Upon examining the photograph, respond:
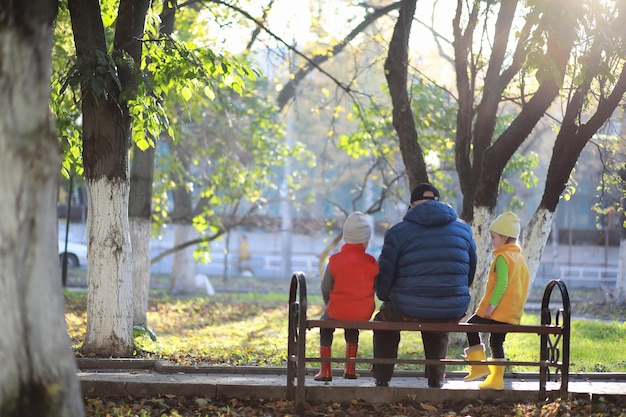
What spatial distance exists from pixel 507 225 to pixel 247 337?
11.2 metres

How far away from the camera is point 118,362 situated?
10836 millimetres

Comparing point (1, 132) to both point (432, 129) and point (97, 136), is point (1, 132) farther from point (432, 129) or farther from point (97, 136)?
point (432, 129)

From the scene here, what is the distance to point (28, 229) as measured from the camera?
16.3 feet

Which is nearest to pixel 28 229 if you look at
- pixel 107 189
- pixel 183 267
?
pixel 107 189

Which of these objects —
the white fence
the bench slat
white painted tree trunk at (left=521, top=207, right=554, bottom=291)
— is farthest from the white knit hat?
the white fence

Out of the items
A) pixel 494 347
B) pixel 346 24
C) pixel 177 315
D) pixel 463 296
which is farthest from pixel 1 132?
pixel 177 315

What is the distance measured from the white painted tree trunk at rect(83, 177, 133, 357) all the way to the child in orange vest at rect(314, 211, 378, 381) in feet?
12.5

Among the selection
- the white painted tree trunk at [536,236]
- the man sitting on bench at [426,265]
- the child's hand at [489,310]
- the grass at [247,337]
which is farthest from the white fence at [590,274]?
the man sitting on bench at [426,265]

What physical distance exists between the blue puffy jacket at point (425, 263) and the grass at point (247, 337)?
141 inches

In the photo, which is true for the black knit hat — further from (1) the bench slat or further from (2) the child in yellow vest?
(1) the bench slat

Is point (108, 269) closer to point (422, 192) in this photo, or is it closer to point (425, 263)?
point (422, 192)

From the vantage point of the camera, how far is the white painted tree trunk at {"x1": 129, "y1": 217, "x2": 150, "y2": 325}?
15453 millimetres

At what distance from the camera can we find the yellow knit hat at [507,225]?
852cm

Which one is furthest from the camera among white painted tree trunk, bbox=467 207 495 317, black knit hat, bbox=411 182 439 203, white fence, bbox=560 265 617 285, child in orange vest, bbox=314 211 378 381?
white fence, bbox=560 265 617 285
